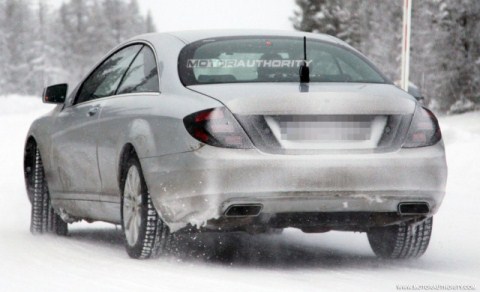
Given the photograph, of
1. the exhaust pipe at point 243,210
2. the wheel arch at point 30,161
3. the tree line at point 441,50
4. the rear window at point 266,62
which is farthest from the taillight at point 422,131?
the tree line at point 441,50

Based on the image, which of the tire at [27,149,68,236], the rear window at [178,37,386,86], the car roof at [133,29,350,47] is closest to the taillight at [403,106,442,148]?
the rear window at [178,37,386,86]

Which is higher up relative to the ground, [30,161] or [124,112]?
[124,112]

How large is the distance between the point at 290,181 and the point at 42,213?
11.4 feet

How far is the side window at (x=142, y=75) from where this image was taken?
278 inches

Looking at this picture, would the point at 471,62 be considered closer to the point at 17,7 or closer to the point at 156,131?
the point at 156,131

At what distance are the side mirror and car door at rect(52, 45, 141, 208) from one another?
184mm

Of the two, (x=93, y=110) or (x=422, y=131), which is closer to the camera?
(x=422, y=131)

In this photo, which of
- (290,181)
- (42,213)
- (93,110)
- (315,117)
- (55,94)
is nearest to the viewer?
(290,181)

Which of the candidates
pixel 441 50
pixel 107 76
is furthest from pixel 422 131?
pixel 441 50

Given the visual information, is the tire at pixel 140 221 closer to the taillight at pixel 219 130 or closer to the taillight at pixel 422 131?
the taillight at pixel 219 130

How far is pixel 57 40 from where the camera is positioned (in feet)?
424

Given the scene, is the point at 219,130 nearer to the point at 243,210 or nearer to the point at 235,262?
the point at 243,210

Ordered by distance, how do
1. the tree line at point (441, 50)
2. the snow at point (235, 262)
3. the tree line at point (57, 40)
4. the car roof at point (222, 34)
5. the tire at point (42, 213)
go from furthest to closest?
the tree line at point (57, 40) → the tree line at point (441, 50) → the tire at point (42, 213) → the car roof at point (222, 34) → the snow at point (235, 262)

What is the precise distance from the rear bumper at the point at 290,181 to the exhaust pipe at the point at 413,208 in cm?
4
